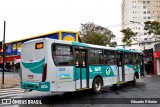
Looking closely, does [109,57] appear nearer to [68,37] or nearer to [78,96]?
[78,96]

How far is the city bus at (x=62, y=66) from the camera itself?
1029cm

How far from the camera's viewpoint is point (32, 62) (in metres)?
10.9

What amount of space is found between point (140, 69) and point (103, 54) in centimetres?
739

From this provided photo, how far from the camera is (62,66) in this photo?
419 inches

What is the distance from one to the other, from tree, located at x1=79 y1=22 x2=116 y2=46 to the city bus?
4002 centimetres

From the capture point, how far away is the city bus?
405 inches

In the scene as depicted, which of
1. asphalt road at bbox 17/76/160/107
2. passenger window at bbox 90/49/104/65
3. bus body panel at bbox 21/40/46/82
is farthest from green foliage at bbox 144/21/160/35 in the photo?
bus body panel at bbox 21/40/46/82

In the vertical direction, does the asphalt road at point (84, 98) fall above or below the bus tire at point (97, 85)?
below

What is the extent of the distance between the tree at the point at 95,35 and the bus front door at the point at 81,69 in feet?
137

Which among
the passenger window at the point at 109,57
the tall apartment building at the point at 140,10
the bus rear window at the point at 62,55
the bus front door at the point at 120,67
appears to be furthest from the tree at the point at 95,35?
the tall apartment building at the point at 140,10

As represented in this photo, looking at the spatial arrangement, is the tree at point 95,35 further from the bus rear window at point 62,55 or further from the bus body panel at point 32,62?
the bus body panel at point 32,62

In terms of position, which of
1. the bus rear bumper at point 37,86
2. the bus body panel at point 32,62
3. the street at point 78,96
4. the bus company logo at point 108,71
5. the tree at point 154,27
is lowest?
the street at point 78,96

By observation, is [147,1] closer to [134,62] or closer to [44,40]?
[134,62]

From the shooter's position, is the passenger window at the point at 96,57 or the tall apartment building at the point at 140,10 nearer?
the passenger window at the point at 96,57
